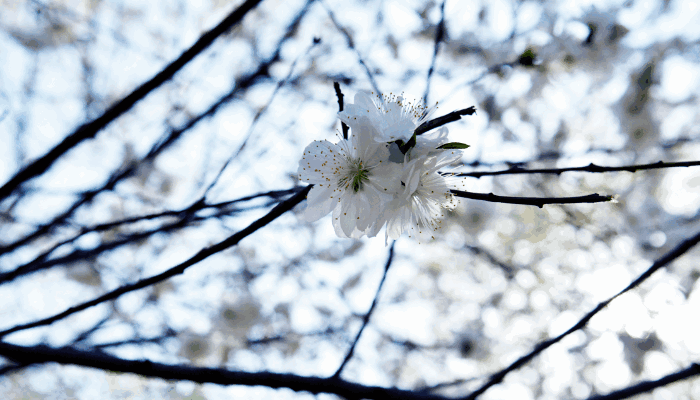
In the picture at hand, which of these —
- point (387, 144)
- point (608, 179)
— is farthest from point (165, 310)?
point (608, 179)

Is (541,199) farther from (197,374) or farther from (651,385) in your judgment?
(651,385)

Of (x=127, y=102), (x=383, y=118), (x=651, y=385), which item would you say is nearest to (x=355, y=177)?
(x=383, y=118)

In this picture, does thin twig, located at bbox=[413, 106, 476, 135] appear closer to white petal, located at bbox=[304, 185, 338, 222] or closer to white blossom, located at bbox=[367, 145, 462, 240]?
white blossom, located at bbox=[367, 145, 462, 240]

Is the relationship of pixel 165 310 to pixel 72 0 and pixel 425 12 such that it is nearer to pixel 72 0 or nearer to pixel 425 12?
pixel 72 0

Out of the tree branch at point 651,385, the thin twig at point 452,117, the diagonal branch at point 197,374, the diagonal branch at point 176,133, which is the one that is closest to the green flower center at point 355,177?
the thin twig at point 452,117

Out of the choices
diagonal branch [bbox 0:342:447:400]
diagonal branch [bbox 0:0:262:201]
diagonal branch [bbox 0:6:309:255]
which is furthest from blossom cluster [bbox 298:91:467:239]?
diagonal branch [bbox 0:6:309:255]

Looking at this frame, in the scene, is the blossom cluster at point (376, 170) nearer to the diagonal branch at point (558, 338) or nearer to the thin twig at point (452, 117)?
the thin twig at point (452, 117)
